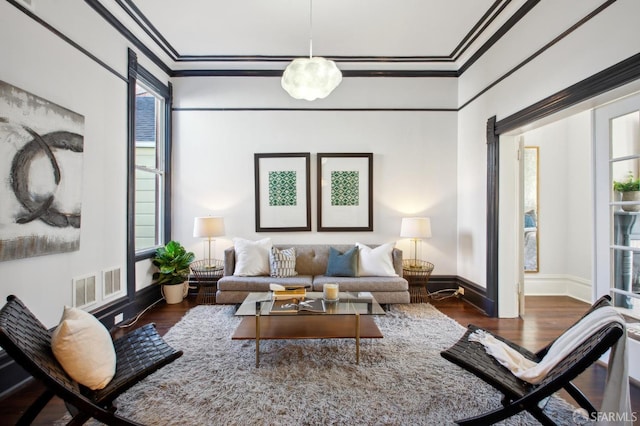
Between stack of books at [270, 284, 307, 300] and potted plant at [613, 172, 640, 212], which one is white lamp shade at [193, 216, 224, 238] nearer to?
stack of books at [270, 284, 307, 300]

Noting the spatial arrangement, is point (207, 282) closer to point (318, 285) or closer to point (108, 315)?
point (108, 315)

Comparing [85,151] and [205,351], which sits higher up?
[85,151]

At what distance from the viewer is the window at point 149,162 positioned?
3.94 metres

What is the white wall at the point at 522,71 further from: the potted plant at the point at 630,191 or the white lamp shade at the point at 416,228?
the potted plant at the point at 630,191

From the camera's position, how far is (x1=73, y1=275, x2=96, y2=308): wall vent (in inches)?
112

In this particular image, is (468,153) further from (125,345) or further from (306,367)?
(125,345)

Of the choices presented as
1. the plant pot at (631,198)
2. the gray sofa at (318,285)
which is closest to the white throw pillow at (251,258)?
the gray sofa at (318,285)

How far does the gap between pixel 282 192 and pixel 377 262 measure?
177 cm

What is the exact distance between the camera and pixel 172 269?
4.17 metres

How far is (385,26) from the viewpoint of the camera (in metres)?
3.71

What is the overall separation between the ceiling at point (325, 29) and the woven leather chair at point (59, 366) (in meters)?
3.23

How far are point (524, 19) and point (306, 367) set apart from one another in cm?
399

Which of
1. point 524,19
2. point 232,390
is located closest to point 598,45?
point 524,19

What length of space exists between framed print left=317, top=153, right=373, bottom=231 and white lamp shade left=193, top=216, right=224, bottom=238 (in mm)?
1487
